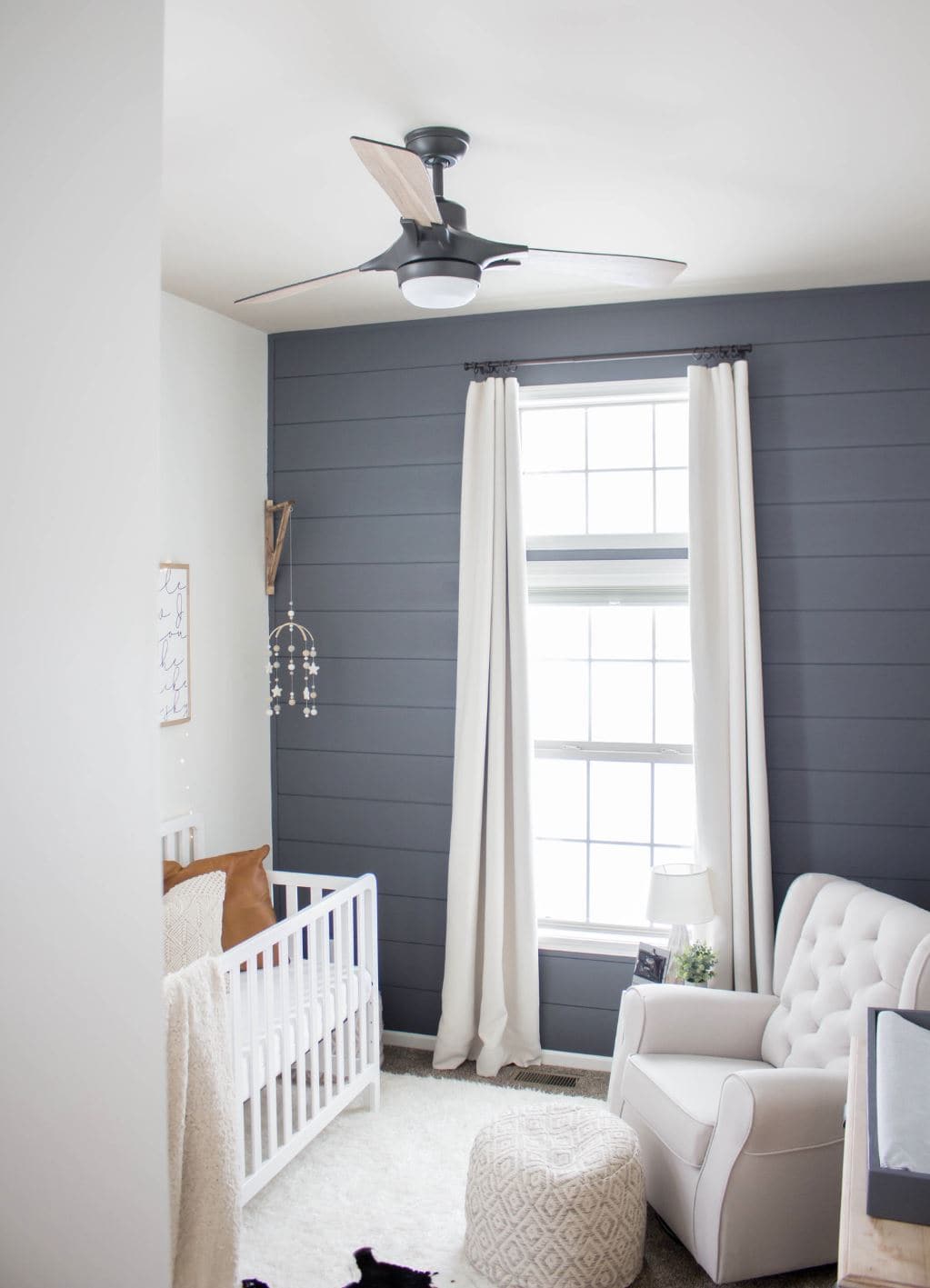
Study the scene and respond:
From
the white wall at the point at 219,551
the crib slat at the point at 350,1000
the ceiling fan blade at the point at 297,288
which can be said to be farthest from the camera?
the white wall at the point at 219,551

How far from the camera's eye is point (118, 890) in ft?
2.64

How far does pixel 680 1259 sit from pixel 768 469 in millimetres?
2373

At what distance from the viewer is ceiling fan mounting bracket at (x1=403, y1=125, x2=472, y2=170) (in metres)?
2.24

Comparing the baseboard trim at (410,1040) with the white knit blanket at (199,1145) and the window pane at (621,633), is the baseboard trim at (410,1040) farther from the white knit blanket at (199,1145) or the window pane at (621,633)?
the white knit blanket at (199,1145)

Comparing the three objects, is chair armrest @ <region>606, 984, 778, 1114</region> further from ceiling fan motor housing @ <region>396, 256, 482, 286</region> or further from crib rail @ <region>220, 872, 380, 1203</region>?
ceiling fan motor housing @ <region>396, 256, 482, 286</region>

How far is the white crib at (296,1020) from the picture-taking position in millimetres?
2709

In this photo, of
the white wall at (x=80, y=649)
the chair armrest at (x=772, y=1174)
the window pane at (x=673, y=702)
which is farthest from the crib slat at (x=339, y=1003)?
the white wall at (x=80, y=649)

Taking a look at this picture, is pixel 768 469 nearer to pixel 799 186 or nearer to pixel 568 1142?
pixel 799 186

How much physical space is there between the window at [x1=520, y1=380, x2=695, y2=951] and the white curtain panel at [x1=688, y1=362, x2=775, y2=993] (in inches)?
7.6

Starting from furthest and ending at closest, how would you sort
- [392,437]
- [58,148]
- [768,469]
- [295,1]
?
1. [392,437]
2. [768,469]
3. [295,1]
4. [58,148]

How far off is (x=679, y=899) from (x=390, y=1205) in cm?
122

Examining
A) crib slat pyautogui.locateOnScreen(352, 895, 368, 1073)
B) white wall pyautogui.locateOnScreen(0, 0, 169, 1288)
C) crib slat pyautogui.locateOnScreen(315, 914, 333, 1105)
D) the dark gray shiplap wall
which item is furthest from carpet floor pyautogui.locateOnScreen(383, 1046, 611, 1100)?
white wall pyautogui.locateOnScreen(0, 0, 169, 1288)

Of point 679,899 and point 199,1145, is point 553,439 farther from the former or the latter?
point 199,1145

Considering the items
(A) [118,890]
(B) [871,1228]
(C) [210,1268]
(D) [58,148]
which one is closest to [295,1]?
(D) [58,148]
